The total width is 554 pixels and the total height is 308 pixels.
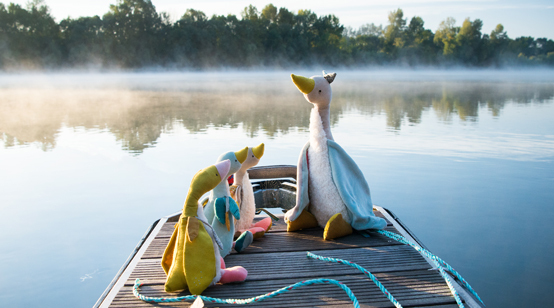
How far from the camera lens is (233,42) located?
44438 millimetres

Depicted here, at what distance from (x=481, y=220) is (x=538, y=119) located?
6761mm

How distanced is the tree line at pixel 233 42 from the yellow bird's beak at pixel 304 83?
1644 inches

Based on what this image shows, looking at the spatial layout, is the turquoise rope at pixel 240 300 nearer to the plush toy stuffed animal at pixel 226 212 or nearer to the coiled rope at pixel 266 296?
the coiled rope at pixel 266 296

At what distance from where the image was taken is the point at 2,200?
4266mm

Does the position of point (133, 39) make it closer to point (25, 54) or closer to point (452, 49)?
point (25, 54)

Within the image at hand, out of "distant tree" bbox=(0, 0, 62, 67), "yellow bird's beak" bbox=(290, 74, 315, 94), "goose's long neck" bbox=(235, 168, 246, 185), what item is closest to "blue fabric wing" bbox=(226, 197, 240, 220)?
"goose's long neck" bbox=(235, 168, 246, 185)

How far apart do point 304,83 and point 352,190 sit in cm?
70

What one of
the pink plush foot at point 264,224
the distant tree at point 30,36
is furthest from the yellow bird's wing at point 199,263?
the distant tree at point 30,36

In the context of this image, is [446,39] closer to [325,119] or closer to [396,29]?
[396,29]

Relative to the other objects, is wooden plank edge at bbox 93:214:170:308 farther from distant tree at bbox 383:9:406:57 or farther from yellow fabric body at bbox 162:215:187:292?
distant tree at bbox 383:9:406:57

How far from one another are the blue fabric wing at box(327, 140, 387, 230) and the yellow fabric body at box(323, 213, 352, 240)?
0.09m

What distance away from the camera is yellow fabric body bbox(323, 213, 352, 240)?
2339 mm

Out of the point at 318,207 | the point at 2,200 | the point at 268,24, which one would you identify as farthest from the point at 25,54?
the point at 318,207

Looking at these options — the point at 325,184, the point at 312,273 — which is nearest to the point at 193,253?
the point at 312,273
